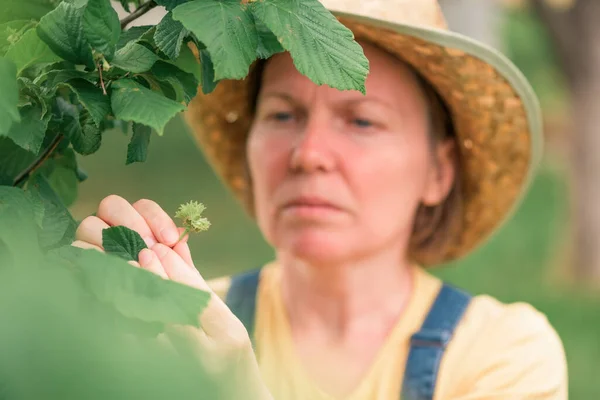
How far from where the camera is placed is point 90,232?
93 cm

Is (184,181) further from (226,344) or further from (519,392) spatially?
(226,344)

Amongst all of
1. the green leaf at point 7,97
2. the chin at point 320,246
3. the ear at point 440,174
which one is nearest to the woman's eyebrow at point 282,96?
the chin at point 320,246

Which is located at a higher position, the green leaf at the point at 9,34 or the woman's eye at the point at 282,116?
the green leaf at the point at 9,34

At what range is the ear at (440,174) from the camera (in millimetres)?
1897

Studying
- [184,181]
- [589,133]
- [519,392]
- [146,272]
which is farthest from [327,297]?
[184,181]

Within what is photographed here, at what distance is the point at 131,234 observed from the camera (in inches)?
34.9

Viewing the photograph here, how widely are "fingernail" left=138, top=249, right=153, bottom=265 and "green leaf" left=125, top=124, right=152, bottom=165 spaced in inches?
3.5

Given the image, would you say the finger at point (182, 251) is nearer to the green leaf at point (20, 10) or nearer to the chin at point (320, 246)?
the green leaf at point (20, 10)

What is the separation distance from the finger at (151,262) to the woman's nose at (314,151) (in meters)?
0.77

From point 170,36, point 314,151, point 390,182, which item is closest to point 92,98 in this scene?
point 170,36

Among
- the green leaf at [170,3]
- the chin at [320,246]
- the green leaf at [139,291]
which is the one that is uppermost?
the green leaf at [170,3]

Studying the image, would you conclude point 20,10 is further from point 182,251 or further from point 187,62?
point 182,251

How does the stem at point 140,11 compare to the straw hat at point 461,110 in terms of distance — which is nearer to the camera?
the stem at point 140,11

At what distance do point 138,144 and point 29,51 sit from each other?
0.48 feet
